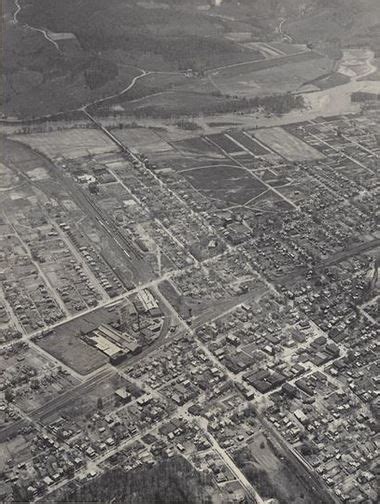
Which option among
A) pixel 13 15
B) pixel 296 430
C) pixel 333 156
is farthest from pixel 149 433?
pixel 13 15

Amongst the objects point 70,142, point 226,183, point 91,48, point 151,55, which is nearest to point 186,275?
point 226,183

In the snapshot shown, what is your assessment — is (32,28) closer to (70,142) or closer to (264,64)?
(264,64)

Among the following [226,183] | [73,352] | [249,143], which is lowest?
[73,352]

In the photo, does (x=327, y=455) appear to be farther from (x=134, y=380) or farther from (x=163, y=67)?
(x=163, y=67)

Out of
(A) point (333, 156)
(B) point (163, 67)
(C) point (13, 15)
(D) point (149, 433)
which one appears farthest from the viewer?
(C) point (13, 15)

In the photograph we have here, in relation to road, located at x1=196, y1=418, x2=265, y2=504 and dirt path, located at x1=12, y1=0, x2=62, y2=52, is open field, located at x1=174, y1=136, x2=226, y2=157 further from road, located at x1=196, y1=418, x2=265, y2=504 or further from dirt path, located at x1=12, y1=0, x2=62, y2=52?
road, located at x1=196, y1=418, x2=265, y2=504

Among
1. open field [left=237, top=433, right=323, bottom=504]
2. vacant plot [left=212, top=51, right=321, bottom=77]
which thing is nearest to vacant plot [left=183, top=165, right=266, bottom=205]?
vacant plot [left=212, top=51, right=321, bottom=77]
